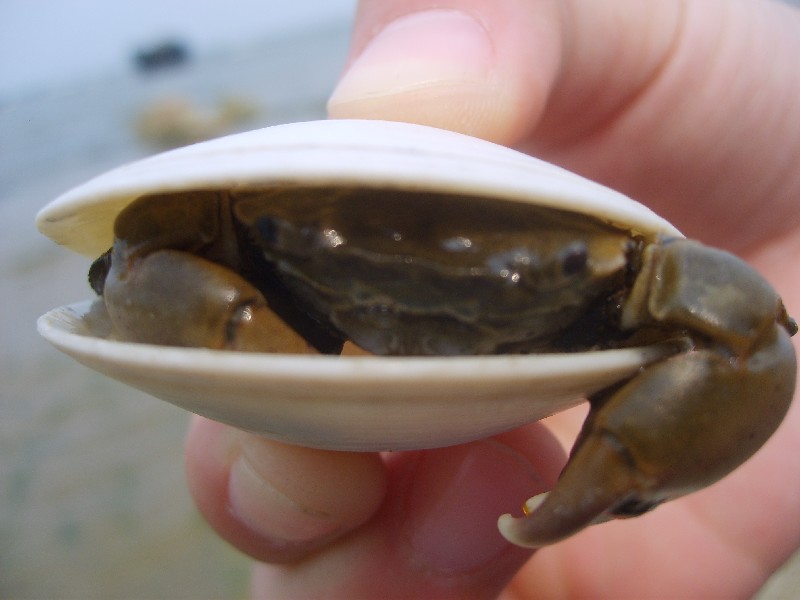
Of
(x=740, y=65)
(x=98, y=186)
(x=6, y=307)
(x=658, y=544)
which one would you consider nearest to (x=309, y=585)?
(x=658, y=544)

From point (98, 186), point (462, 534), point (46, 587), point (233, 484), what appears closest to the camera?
point (98, 186)

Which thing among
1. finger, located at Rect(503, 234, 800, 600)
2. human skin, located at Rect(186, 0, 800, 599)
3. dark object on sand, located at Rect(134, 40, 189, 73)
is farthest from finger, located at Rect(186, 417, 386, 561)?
dark object on sand, located at Rect(134, 40, 189, 73)

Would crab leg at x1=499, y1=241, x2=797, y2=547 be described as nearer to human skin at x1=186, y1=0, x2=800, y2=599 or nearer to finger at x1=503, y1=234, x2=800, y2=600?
human skin at x1=186, y1=0, x2=800, y2=599

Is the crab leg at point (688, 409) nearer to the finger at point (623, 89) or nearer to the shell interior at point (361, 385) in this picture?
the shell interior at point (361, 385)

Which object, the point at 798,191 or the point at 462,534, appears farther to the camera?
the point at 798,191

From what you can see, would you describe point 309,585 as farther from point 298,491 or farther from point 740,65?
point 740,65

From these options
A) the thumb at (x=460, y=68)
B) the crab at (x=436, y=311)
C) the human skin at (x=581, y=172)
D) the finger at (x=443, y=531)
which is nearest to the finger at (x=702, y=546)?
the human skin at (x=581, y=172)
